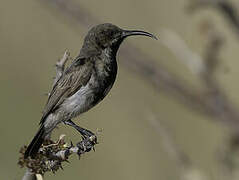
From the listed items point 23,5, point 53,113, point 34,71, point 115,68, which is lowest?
point 53,113

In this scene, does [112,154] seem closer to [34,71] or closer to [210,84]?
[34,71]

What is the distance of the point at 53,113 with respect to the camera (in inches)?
225

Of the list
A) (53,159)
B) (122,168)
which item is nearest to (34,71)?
(122,168)

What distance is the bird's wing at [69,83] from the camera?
5.63m

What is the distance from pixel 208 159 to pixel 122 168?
1.29 m

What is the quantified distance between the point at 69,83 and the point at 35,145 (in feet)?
3.23

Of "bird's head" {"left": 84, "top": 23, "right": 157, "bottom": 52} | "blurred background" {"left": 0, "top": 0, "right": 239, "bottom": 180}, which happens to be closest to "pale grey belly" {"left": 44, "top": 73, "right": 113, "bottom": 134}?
"bird's head" {"left": 84, "top": 23, "right": 157, "bottom": 52}

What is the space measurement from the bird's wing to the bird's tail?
167 millimetres

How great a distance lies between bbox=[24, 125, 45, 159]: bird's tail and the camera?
4510 mm

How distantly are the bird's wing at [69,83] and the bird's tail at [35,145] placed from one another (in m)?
0.17

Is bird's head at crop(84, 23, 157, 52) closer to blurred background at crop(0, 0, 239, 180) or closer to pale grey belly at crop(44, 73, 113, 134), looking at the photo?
pale grey belly at crop(44, 73, 113, 134)

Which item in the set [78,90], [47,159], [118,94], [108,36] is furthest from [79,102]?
[118,94]

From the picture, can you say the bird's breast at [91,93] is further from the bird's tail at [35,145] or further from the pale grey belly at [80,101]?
the bird's tail at [35,145]

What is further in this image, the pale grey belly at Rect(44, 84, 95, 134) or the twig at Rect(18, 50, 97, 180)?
the pale grey belly at Rect(44, 84, 95, 134)
